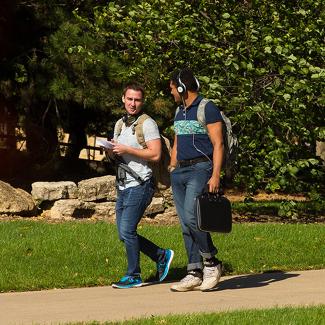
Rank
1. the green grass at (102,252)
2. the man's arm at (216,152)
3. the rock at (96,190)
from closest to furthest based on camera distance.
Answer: the man's arm at (216,152) < the green grass at (102,252) < the rock at (96,190)

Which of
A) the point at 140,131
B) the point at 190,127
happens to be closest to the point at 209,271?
the point at 190,127

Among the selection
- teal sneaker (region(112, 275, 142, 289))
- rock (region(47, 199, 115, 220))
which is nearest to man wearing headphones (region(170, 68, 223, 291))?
teal sneaker (region(112, 275, 142, 289))

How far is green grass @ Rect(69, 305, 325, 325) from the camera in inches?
263

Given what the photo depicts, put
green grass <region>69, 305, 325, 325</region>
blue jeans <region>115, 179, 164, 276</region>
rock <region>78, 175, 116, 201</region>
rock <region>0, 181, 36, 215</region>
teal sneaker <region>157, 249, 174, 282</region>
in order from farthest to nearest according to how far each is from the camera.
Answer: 1. rock <region>78, 175, 116, 201</region>
2. rock <region>0, 181, 36, 215</region>
3. teal sneaker <region>157, 249, 174, 282</region>
4. blue jeans <region>115, 179, 164, 276</region>
5. green grass <region>69, 305, 325, 325</region>

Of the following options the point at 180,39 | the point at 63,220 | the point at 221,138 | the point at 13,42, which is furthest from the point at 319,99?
the point at 13,42

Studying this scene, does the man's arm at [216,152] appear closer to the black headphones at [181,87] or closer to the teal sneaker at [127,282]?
the black headphones at [181,87]

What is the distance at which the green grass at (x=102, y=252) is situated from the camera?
9.31 meters

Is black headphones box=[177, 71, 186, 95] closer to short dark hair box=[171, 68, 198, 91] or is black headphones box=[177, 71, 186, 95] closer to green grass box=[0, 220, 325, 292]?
short dark hair box=[171, 68, 198, 91]

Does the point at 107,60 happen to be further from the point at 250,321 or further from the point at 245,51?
the point at 250,321

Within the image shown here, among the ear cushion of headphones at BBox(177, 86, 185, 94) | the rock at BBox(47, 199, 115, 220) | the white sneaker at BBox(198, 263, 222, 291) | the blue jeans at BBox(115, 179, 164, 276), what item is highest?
the ear cushion of headphones at BBox(177, 86, 185, 94)

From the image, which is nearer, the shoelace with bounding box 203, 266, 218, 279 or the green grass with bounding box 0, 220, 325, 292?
the shoelace with bounding box 203, 266, 218, 279

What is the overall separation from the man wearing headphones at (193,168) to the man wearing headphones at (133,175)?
0.25 m

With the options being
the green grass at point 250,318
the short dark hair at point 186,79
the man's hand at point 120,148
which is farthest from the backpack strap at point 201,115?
the green grass at point 250,318

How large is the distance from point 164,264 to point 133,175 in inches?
38.5
